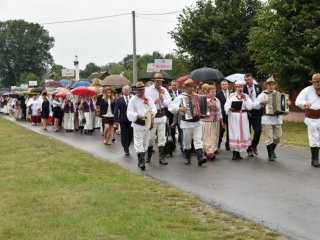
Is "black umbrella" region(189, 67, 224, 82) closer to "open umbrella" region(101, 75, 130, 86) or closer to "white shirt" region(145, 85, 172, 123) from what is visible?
"white shirt" region(145, 85, 172, 123)

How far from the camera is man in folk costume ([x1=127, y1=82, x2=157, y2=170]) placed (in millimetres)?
12156

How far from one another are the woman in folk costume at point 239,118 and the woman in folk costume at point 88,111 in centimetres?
1026

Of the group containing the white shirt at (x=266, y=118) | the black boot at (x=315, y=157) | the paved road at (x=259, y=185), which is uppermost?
the white shirt at (x=266, y=118)

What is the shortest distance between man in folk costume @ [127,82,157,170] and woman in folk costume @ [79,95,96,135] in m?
10.4

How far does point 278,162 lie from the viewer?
12.5m

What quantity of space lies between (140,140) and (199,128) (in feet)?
4.35

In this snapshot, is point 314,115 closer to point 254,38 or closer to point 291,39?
point 291,39

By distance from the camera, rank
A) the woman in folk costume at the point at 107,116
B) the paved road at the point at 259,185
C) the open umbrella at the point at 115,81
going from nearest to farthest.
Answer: the paved road at the point at 259,185 < the woman in folk costume at the point at 107,116 < the open umbrella at the point at 115,81

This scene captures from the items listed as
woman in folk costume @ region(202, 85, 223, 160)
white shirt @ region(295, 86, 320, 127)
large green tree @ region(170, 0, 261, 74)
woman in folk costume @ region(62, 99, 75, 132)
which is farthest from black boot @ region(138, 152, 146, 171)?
large green tree @ region(170, 0, 261, 74)

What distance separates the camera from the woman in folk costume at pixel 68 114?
24281 millimetres

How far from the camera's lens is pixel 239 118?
13.1m

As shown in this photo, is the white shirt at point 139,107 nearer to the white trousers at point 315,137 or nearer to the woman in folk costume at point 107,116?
the white trousers at point 315,137

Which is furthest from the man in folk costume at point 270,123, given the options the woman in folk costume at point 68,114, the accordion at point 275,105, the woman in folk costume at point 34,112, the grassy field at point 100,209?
the woman in folk costume at point 34,112

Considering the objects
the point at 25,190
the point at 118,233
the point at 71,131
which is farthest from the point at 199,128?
the point at 71,131
